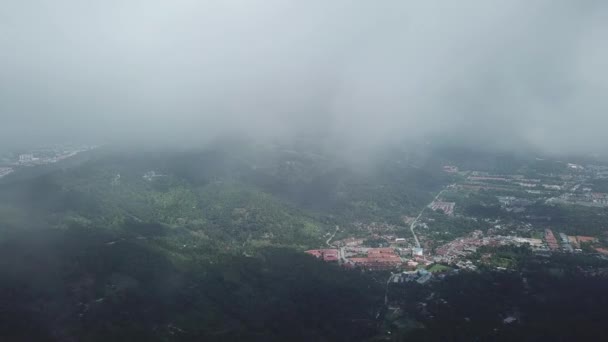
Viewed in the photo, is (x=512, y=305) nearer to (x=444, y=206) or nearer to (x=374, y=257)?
(x=374, y=257)

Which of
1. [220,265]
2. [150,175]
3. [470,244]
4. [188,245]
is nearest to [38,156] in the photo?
[150,175]

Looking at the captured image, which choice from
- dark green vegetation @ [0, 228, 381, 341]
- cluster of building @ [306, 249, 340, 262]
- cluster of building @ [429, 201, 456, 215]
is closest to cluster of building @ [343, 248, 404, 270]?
cluster of building @ [306, 249, 340, 262]

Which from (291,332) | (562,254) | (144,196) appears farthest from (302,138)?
(291,332)

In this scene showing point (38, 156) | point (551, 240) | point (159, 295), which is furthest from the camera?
point (38, 156)

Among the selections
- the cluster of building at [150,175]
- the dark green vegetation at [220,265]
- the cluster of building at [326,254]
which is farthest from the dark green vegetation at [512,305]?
the cluster of building at [150,175]

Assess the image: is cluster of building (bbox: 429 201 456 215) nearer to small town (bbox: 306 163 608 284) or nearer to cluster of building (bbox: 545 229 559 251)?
small town (bbox: 306 163 608 284)

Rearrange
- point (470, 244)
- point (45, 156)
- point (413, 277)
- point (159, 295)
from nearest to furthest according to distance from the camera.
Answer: point (159, 295) → point (413, 277) → point (470, 244) → point (45, 156)

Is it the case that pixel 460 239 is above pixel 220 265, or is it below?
below

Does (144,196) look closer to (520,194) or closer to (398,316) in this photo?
(398,316)

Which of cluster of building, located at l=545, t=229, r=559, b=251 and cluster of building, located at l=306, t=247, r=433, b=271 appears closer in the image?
cluster of building, located at l=306, t=247, r=433, b=271
